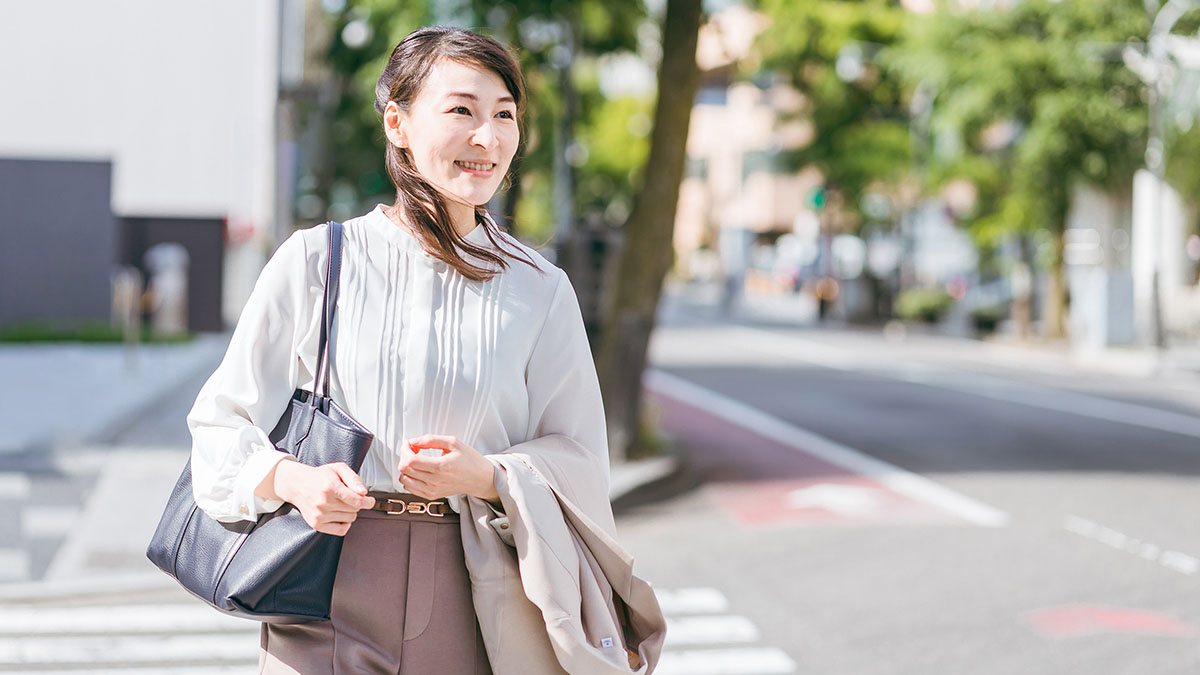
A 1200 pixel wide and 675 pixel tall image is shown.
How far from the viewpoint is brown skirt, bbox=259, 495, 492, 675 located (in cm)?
229

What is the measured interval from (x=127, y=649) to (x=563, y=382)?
14.9 ft

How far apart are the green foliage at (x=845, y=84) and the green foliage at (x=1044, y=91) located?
7.35 meters

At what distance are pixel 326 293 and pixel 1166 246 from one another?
3678 cm

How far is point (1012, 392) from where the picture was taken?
2016 centimetres

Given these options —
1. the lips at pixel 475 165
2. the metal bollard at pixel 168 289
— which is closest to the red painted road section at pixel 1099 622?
the lips at pixel 475 165

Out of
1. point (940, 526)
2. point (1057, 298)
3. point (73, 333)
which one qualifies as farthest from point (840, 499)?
point (1057, 298)

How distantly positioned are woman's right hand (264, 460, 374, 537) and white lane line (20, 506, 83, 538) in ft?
23.1

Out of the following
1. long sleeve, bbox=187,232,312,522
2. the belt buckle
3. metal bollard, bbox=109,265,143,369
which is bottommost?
the belt buckle

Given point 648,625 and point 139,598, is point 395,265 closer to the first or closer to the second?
point 648,625

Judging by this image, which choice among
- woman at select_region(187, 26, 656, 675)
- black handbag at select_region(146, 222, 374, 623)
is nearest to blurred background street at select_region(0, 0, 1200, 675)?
woman at select_region(187, 26, 656, 675)

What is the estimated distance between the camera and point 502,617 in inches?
90.3

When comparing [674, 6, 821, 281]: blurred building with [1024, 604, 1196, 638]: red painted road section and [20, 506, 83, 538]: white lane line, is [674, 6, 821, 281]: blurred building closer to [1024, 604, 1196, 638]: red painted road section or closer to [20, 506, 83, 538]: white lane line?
[20, 506, 83, 538]: white lane line

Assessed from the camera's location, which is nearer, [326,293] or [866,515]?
[326,293]

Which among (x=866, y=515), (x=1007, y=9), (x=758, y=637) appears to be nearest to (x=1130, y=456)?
(x=866, y=515)
